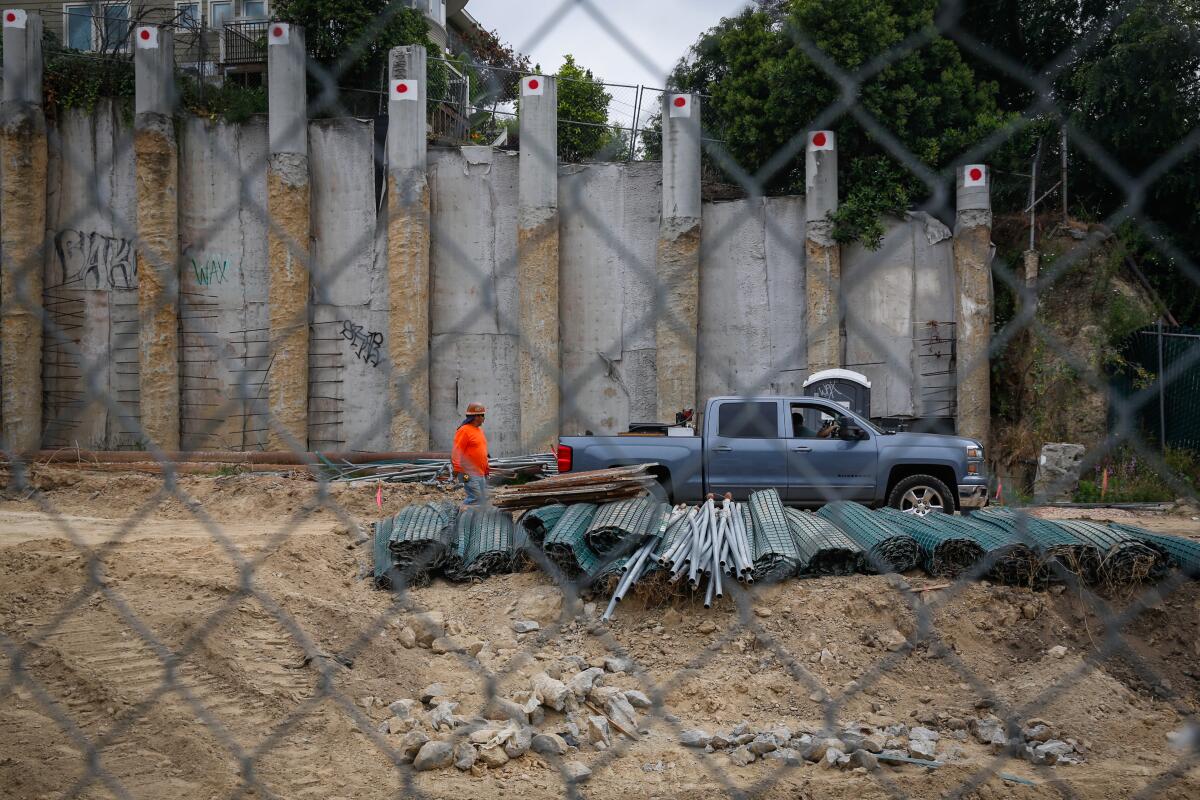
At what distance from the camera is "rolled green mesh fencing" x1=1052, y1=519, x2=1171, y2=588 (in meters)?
5.65

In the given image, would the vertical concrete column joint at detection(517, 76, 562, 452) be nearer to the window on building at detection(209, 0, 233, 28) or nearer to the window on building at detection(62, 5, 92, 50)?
the window on building at detection(209, 0, 233, 28)

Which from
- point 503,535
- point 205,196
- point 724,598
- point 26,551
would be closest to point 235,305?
point 205,196

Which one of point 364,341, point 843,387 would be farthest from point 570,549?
point 364,341

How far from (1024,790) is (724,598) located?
2440 mm

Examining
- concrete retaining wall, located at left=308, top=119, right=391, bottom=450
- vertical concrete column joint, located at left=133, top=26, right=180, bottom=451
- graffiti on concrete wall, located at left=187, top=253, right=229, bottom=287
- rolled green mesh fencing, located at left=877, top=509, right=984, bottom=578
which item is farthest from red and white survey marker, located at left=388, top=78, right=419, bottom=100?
rolled green mesh fencing, located at left=877, top=509, right=984, bottom=578

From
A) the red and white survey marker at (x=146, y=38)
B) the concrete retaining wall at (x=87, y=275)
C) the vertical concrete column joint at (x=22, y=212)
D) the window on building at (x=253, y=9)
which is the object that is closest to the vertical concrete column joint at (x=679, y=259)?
the red and white survey marker at (x=146, y=38)

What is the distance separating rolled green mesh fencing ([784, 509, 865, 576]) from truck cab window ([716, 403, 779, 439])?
2.33 m

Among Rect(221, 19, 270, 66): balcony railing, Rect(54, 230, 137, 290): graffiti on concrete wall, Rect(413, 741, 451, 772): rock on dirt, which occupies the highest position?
Rect(221, 19, 270, 66): balcony railing

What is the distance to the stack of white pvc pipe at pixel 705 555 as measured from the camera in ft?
19.3

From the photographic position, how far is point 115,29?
13531 millimetres

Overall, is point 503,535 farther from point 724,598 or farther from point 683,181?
point 683,181

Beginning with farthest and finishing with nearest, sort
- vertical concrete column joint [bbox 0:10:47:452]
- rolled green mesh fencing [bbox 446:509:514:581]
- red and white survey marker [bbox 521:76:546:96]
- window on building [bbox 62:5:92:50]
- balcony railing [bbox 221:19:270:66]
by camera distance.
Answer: window on building [bbox 62:5:92:50] < balcony railing [bbox 221:19:270:66] < vertical concrete column joint [bbox 0:10:47:452] < rolled green mesh fencing [bbox 446:509:514:581] < red and white survey marker [bbox 521:76:546:96]

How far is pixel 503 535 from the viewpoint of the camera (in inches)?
281

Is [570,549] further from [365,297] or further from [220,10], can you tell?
[220,10]
